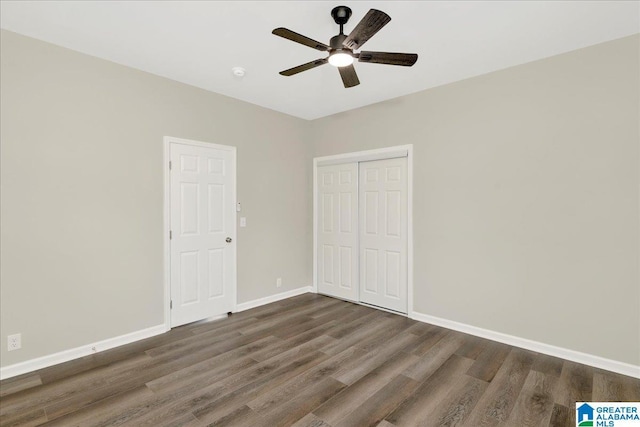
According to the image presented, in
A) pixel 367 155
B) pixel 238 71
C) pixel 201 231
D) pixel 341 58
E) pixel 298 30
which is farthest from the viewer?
pixel 367 155

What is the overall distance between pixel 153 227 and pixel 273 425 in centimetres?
242

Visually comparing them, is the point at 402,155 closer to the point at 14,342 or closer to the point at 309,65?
the point at 309,65

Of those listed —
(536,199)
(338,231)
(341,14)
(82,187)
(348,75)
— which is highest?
(341,14)

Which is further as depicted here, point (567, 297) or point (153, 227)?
point (153, 227)

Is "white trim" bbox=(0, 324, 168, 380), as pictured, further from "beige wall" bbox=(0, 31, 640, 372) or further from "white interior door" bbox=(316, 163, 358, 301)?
"white interior door" bbox=(316, 163, 358, 301)

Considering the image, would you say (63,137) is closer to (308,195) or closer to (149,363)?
(149,363)

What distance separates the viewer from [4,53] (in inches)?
100

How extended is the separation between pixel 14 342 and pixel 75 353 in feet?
1.52

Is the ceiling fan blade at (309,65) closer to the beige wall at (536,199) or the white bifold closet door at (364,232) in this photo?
the beige wall at (536,199)

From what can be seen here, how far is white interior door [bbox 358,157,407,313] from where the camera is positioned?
4066mm

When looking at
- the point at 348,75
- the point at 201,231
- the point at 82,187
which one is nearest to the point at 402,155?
the point at 348,75

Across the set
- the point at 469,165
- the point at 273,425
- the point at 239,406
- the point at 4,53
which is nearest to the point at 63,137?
the point at 4,53

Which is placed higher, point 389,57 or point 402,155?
point 389,57

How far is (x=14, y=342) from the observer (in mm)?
2588
